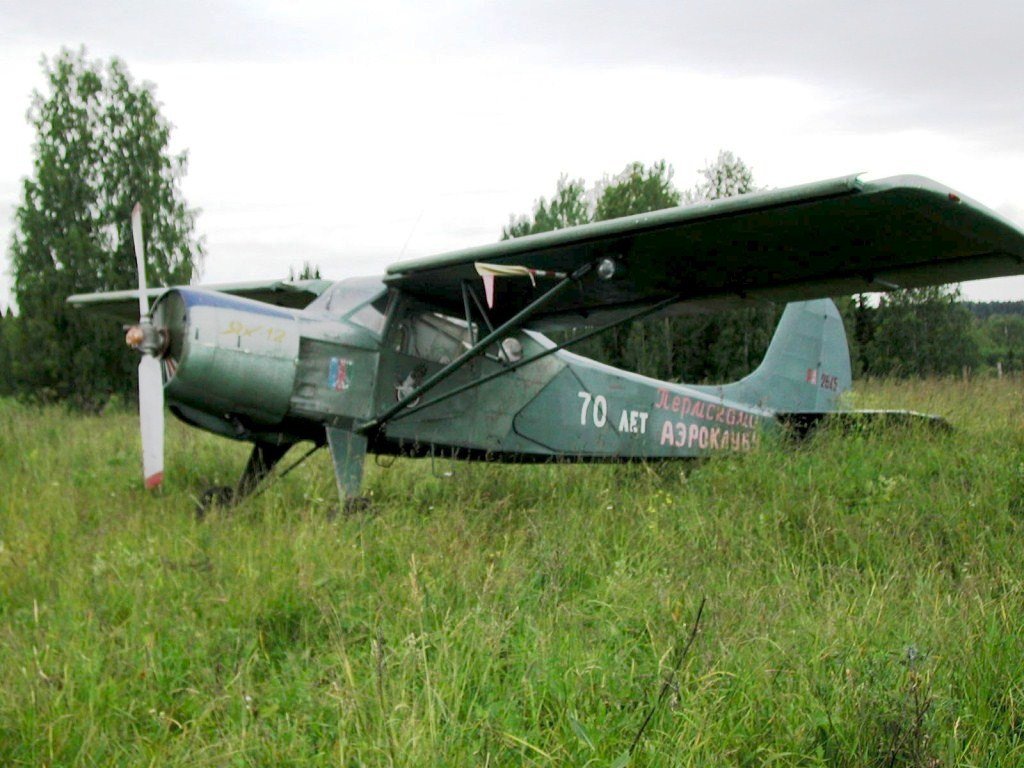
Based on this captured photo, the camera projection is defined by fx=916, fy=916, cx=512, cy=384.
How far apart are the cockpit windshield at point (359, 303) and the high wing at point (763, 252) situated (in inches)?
7.1

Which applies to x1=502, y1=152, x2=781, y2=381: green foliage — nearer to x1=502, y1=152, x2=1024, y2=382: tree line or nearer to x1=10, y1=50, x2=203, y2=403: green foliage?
x1=502, y1=152, x2=1024, y2=382: tree line

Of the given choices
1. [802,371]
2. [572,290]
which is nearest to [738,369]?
[802,371]

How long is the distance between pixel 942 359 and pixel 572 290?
30358mm

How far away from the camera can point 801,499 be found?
221 inches

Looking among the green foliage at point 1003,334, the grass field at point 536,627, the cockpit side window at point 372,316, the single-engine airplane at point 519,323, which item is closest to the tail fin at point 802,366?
the single-engine airplane at point 519,323

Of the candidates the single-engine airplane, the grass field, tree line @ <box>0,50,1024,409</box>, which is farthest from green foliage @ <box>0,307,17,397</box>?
the grass field

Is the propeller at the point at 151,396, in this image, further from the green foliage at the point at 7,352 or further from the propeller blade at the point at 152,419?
the green foliage at the point at 7,352

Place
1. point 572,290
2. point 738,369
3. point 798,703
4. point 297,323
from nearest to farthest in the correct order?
point 798,703 < point 297,323 < point 572,290 < point 738,369

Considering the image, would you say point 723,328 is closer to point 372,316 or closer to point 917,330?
point 917,330

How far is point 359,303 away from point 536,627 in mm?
3744

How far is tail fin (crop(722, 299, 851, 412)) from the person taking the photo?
923cm

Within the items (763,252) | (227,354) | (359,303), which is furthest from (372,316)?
(763,252)

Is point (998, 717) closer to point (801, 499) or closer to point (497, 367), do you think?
point (801, 499)

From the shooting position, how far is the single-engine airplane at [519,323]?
5.35 m
